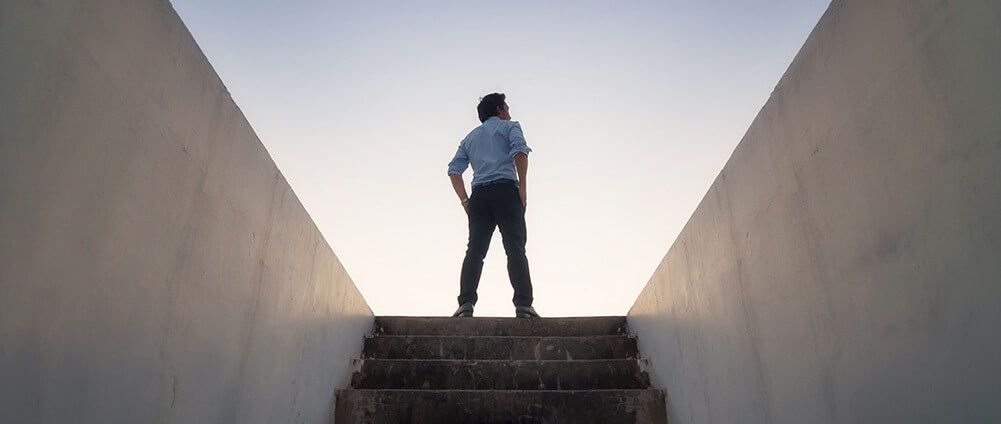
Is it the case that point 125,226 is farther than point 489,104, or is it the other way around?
point 489,104

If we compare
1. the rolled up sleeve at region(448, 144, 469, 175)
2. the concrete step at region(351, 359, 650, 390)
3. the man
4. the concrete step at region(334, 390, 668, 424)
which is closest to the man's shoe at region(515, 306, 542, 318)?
the man

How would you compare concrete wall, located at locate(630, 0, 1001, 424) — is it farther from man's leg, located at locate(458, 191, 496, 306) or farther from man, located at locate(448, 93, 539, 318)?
man's leg, located at locate(458, 191, 496, 306)

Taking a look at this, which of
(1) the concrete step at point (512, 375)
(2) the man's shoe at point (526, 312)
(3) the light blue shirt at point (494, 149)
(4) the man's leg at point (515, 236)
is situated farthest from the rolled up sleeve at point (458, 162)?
(1) the concrete step at point (512, 375)

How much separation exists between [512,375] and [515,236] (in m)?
1.00

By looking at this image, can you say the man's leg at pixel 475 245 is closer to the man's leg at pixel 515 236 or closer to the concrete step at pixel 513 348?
the man's leg at pixel 515 236

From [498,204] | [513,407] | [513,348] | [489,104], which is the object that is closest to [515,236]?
[498,204]

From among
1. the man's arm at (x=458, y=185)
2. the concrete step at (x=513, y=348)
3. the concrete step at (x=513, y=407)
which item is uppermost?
the man's arm at (x=458, y=185)

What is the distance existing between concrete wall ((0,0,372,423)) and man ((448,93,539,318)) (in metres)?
1.90

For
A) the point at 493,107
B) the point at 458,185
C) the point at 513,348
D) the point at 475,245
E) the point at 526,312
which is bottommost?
the point at 513,348

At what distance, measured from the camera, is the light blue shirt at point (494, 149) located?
12.7 feet

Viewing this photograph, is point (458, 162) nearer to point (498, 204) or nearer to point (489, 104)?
point (489, 104)

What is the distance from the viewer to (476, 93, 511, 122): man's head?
4.27 metres

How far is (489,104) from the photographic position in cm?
429

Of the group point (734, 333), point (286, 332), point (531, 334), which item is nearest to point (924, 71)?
point (734, 333)
